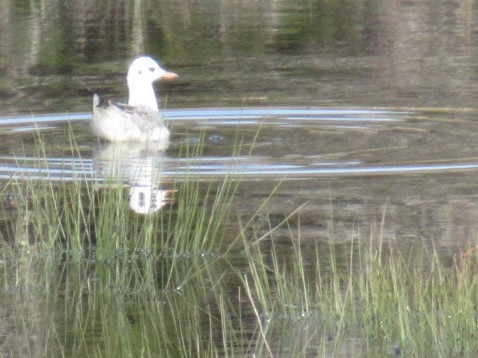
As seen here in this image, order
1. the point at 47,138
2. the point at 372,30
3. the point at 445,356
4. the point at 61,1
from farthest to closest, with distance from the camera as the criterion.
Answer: the point at 61,1 < the point at 372,30 < the point at 47,138 < the point at 445,356

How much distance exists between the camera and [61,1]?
21984 mm

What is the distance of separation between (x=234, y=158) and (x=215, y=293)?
3.06 m

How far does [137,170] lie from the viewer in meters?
10.4

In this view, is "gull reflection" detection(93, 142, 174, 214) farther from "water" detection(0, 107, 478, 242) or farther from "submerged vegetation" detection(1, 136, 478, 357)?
"submerged vegetation" detection(1, 136, 478, 357)

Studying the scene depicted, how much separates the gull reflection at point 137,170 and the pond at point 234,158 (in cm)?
3

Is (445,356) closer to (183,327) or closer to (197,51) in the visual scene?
(183,327)

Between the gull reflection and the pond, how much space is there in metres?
0.03

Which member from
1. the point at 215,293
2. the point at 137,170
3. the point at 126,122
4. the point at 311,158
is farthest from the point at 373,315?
the point at 126,122

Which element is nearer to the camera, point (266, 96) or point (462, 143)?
point (462, 143)

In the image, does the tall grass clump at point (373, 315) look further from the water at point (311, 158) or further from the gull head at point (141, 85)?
the gull head at point (141, 85)

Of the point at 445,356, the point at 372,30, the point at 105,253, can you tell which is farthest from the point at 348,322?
the point at 372,30

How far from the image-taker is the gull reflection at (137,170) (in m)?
8.33

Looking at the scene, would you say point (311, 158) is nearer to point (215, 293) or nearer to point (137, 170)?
point (137, 170)

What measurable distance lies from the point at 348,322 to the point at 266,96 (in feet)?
25.8
